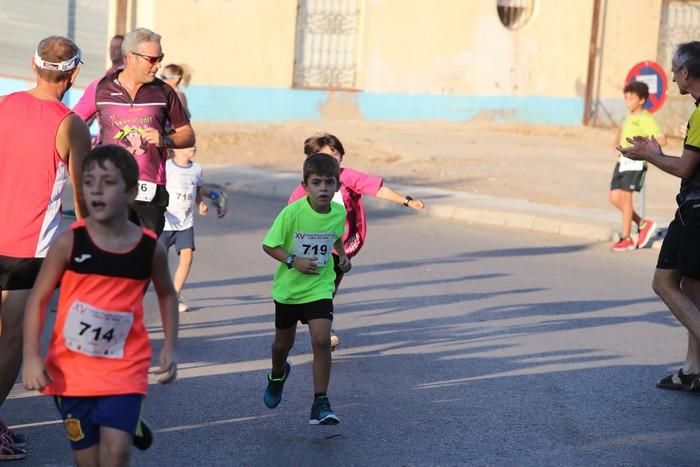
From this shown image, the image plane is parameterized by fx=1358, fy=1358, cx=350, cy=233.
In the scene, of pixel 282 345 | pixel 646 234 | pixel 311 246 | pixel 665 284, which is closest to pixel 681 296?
→ pixel 665 284

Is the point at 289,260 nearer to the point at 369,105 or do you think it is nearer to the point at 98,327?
the point at 98,327

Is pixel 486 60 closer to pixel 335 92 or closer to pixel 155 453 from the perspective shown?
pixel 335 92

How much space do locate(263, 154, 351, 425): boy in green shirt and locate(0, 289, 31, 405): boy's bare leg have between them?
4.47ft

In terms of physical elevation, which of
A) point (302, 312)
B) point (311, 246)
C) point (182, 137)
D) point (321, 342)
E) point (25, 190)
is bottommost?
point (321, 342)

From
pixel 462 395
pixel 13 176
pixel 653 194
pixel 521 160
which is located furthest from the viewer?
pixel 521 160

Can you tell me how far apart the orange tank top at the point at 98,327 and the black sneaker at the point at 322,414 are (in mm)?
1998

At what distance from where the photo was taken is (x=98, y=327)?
15.4 feet

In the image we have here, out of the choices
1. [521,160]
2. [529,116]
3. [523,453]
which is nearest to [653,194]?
[521,160]

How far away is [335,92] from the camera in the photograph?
27781 mm

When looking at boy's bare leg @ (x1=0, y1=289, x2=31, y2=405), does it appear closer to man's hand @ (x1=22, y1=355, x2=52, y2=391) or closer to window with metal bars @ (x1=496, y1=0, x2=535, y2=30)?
man's hand @ (x1=22, y1=355, x2=52, y2=391)

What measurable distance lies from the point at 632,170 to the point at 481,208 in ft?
9.05

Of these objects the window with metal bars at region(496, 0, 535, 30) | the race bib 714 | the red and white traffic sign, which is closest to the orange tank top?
the race bib 714

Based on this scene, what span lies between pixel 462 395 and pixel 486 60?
905 inches

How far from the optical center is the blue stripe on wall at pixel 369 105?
26.0 meters
